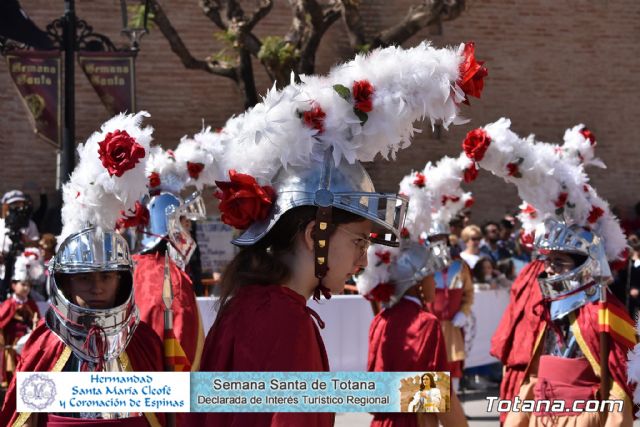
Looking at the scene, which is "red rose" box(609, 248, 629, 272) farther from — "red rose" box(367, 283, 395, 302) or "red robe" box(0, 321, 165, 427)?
"red robe" box(0, 321, 165, 427)

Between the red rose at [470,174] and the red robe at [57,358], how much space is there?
10.9 ft

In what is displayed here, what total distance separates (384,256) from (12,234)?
5.19 metres

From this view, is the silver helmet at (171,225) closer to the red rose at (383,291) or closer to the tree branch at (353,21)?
the red rose at (383,291)

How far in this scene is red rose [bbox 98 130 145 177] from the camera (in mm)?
5000

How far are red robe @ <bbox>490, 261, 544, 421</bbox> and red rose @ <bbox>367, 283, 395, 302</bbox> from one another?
0.89 meters

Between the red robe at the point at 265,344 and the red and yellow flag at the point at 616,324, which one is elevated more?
the red robe at the point at 265,344

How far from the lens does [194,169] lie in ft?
24.5

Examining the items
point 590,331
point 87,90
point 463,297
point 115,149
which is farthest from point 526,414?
point 87,90

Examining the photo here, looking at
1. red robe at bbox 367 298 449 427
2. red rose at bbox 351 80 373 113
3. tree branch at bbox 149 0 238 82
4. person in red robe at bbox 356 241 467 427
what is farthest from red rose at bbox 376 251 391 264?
tree branch at bbox 149 0 238 82

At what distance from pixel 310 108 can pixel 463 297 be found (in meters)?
8.61

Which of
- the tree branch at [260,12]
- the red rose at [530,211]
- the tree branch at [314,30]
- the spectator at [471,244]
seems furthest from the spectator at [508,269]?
the red rose at [530,211]

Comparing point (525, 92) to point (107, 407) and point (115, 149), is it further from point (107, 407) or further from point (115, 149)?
point (107, 407)

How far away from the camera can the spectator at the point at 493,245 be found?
14258 millimetres

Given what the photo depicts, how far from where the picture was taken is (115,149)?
16.5 feet
